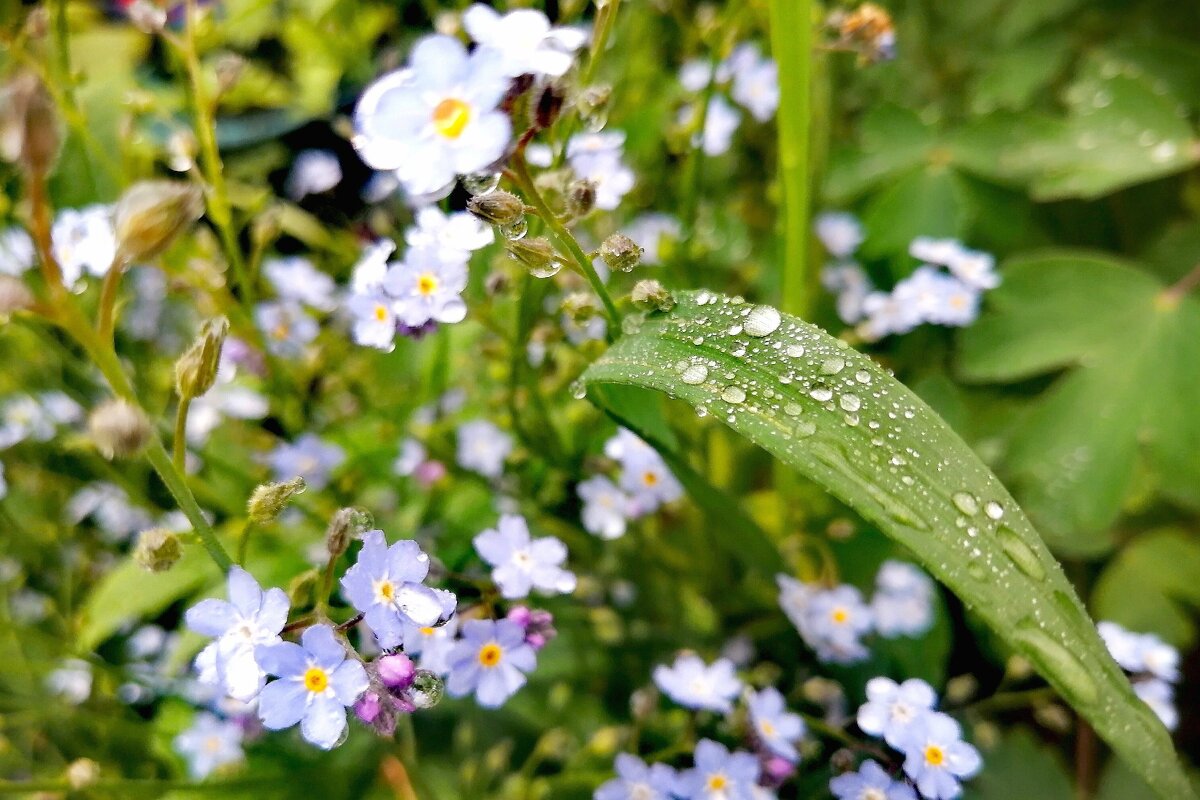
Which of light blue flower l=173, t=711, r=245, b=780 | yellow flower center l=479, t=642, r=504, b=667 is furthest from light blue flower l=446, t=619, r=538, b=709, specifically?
light blue flower l=173, t=711, r=245, b=780

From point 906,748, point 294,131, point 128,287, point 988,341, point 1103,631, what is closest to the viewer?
point 906,748

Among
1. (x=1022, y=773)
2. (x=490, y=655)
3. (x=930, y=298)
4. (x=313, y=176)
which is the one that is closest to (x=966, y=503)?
(x=490, y=655)

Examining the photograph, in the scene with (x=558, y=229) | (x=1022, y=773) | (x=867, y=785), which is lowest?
(x=1022, y=773)

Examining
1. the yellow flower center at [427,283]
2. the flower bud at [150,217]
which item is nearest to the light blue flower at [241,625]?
the flower bud at [150,217]

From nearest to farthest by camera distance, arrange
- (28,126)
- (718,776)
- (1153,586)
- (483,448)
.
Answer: (28,126) < (718,776) < (483,448) < (1153,586)

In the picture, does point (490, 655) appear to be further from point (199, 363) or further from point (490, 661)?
point (199, 363)

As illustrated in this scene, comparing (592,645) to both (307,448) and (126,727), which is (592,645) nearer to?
(307,448)

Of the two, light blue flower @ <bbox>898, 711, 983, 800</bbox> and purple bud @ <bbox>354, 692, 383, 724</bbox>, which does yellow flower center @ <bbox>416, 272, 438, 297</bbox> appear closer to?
purple bud @ <bbox>354, 692, 383, 724</bbox>

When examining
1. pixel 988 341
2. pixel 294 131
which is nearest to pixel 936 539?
pixel 988 341
